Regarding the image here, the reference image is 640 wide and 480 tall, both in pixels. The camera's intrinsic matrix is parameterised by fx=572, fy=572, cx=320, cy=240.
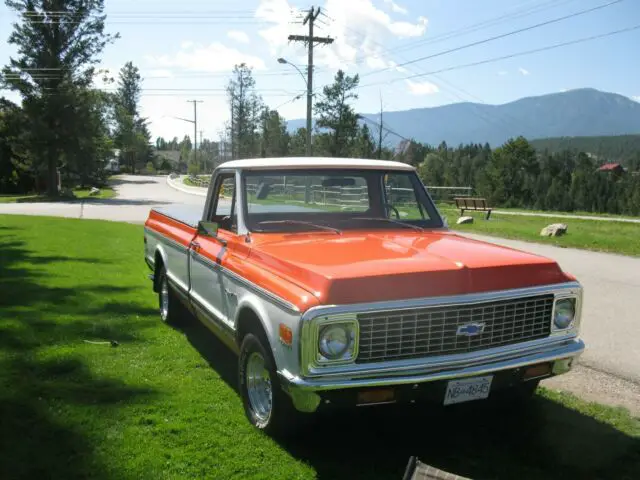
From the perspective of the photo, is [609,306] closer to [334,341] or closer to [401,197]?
[401,197]

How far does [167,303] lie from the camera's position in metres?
6.70

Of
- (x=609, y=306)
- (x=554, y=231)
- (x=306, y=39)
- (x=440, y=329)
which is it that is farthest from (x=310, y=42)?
(x=440, y=329)

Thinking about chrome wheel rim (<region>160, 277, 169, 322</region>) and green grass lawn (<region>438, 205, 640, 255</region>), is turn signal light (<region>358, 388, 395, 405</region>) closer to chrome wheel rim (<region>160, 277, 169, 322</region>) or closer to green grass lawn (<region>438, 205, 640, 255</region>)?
chrome wheel rim (<region>160, 277, 169, 322</region>)

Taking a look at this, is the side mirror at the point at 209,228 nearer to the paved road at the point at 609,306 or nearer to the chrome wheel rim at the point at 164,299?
the chrome wheel rim at the point at 164,299

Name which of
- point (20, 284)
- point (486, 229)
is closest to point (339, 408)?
point (20, 284)

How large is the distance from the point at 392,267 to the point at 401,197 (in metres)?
2.01

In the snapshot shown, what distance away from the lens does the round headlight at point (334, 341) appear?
3188 mm

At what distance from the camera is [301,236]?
4.42m

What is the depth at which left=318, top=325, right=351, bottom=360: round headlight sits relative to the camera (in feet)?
10.5

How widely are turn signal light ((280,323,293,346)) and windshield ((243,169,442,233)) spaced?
4.38 ft

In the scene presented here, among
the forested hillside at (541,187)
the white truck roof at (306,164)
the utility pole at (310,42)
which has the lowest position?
the forested hillside at (541,187)

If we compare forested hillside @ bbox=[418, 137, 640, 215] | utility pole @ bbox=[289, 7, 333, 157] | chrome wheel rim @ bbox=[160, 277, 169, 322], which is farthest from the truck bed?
forested hillside @ bbox=[418, 137, 640, 215]

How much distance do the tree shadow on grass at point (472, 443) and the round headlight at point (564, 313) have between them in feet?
2.72

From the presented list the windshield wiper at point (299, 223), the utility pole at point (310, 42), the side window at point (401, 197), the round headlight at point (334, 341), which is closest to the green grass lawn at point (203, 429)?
the round headlight at point (334, 341)
